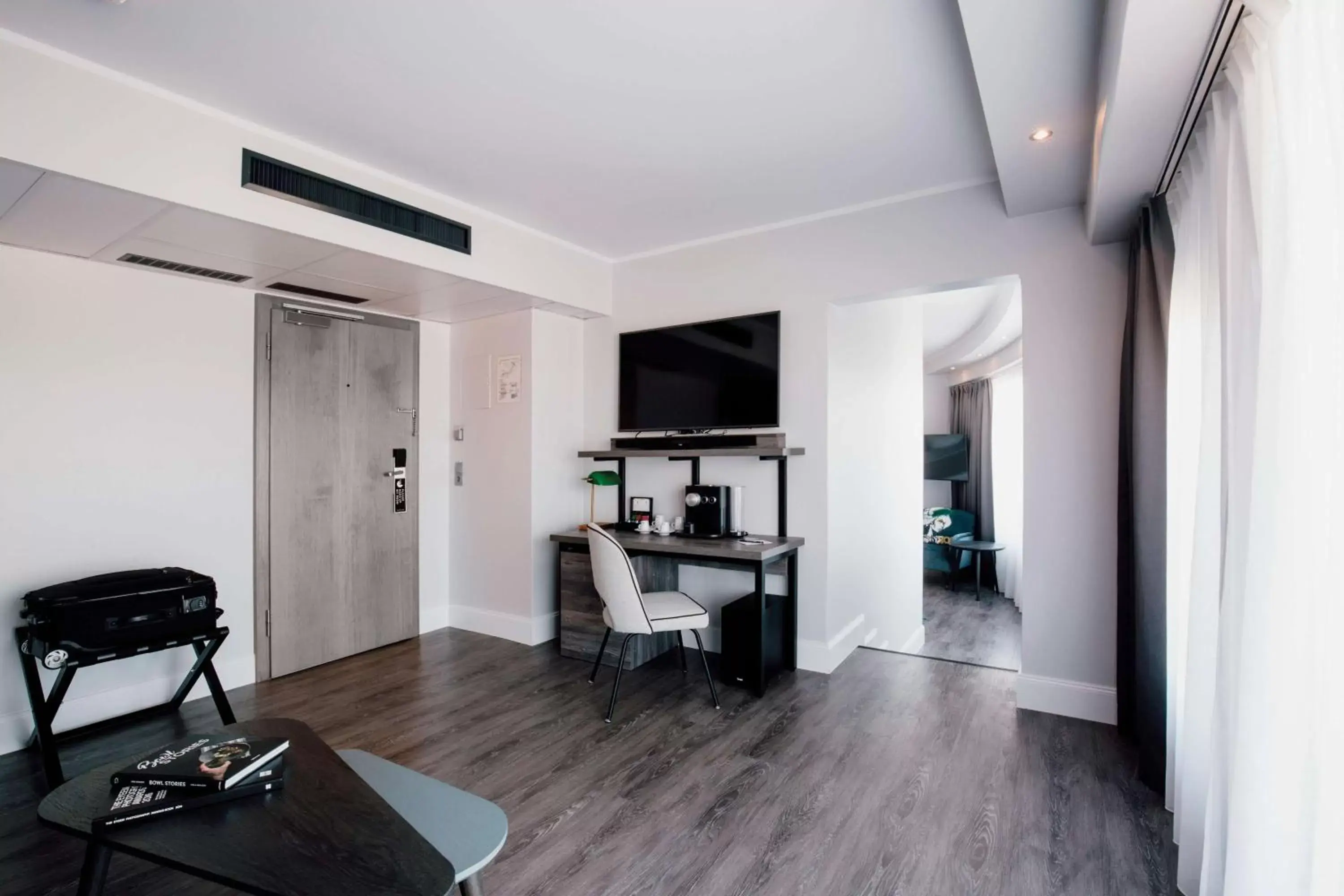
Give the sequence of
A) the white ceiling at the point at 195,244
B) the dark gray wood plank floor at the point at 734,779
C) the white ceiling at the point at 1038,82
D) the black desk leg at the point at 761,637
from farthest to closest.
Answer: the black desk leg at the point at 761,637, the white ceiling at the point at 195,244, the dark gray wood plank floor at the point at 734,779, the white ceiling at the point at 1038,82

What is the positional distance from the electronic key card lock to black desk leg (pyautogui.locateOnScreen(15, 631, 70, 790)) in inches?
72.7

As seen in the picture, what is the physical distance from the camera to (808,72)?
229 centimetres

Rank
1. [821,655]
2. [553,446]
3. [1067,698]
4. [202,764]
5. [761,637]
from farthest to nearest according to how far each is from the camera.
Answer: [553,446]
[821,655]
[761,637]
[1067,698]
[202,764]

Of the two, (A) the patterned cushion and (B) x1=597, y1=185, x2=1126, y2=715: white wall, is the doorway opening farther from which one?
(B) x1=597, y1=185, x2=1126, y2=715: white wall

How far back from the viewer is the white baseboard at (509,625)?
13.7ft

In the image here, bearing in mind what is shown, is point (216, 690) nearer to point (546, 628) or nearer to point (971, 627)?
point (546, 628)

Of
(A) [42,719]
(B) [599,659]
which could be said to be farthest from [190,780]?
(B) [599,659]

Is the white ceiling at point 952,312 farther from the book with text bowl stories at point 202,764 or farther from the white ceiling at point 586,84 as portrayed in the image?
the book with text bowl stories at point 202,764

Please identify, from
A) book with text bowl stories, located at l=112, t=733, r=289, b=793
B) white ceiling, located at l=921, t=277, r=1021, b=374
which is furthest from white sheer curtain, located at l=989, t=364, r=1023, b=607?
book with text bowl stories, located at l=112, t=733, r=289, b=793

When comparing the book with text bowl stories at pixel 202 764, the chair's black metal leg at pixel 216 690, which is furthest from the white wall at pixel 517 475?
the book with text bowl stories at pixel 202 764

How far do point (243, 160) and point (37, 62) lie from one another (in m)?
0.61

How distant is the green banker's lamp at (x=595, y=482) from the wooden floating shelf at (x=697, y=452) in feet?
0.40

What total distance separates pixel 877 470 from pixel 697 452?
1.59 meters

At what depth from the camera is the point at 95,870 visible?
60.0 inches
